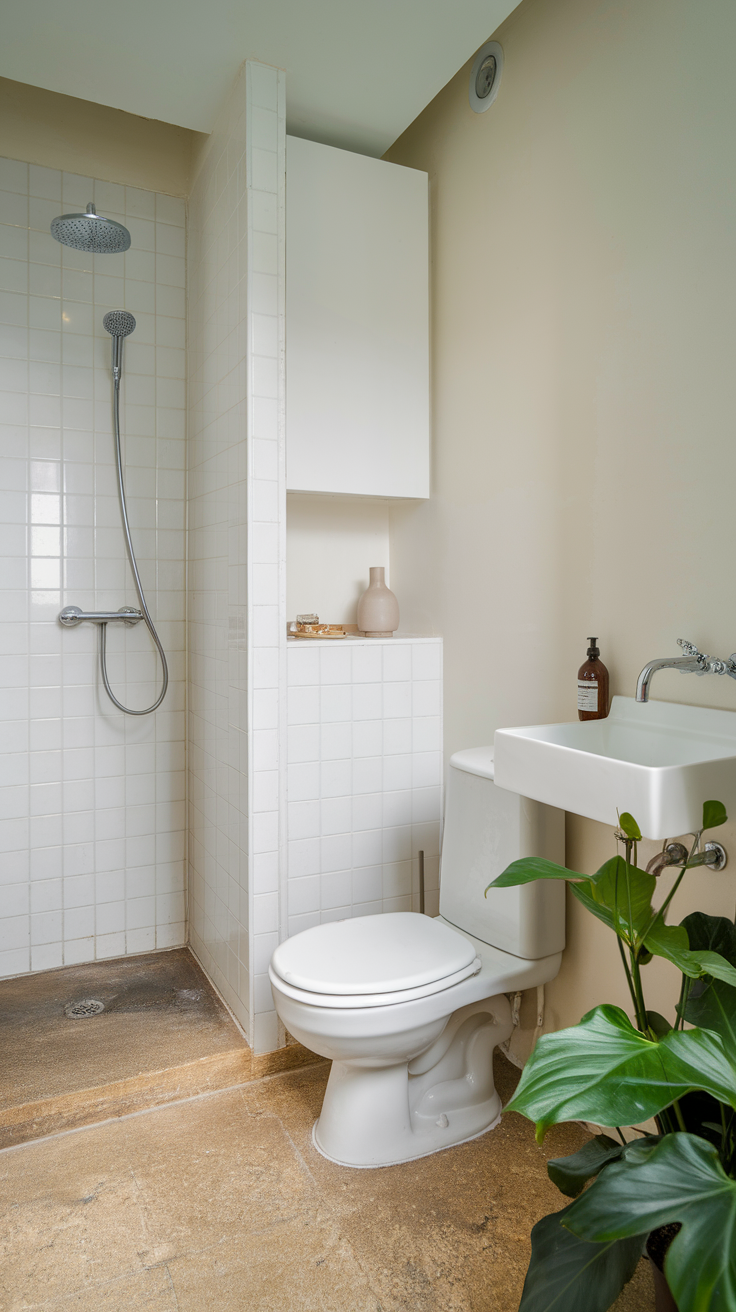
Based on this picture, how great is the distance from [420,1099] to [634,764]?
1064mm

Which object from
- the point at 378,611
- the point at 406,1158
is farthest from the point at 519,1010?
the point at 378,611

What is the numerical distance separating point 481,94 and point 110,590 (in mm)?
1794

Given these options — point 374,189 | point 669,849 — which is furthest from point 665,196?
point 669,849

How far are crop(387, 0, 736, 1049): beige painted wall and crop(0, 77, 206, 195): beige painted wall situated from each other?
31.6 inches

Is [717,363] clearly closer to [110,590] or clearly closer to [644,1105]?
[644,1105]

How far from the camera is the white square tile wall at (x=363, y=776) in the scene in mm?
2178

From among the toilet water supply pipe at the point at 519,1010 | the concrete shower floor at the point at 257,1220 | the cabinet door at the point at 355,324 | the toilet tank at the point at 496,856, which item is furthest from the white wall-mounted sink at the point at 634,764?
the cabinet door at the point at 355,324

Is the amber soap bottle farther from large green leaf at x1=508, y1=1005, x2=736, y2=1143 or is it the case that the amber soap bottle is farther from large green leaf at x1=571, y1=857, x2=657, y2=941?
large green leaf at x1=508, y1=1005, x2=736, y2=1143

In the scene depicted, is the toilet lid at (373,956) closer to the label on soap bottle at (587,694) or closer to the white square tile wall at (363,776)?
the white square tile wall at (363,776)

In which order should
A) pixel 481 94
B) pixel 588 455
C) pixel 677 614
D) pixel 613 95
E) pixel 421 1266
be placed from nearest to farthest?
pixel 421 1266, pixel 677 614, pixel 613 95, pixel 588 455, pixel 481 94

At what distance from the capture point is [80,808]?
2.57 meters

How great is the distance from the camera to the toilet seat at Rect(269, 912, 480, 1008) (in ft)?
5.30

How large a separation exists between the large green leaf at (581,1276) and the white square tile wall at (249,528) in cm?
116

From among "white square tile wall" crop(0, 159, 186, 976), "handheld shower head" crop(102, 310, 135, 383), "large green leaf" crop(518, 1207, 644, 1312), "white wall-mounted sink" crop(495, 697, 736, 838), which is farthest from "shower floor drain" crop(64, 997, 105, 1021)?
"handheld shower head" crop(102, 310, 135, 383)
